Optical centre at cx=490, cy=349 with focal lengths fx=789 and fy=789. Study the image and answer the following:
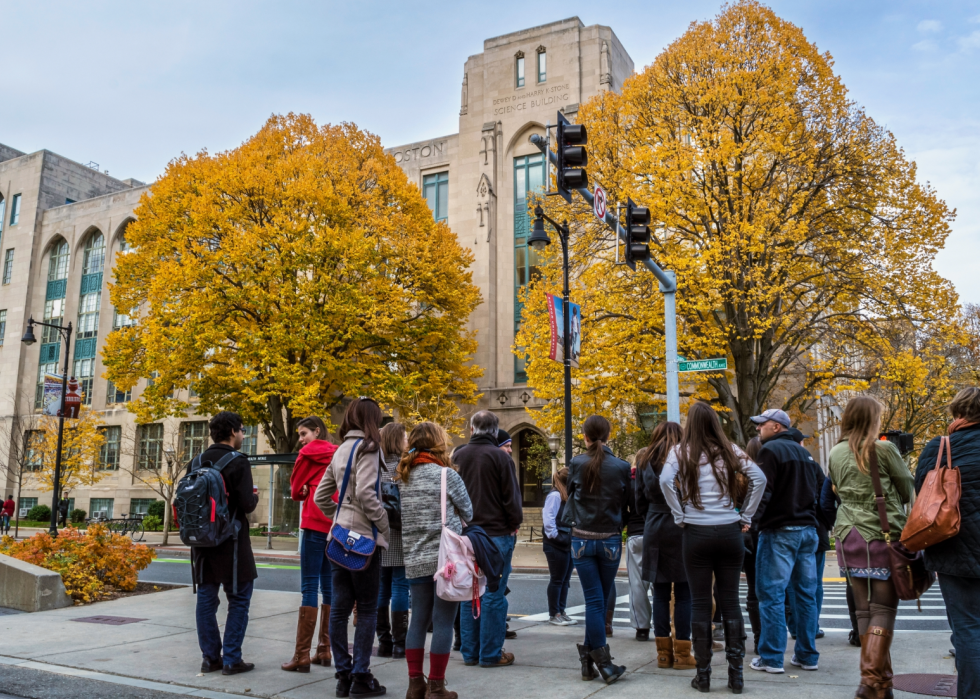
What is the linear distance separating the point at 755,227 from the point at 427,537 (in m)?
14.7

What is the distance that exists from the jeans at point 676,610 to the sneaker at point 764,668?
523 millimetres

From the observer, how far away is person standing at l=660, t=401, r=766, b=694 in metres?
5.50

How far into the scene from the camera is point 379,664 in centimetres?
676

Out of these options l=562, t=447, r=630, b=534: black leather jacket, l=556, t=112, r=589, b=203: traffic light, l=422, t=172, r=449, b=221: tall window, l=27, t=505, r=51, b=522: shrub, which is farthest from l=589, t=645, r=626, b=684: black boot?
l=27, t=505, r=51, b=522: shrub

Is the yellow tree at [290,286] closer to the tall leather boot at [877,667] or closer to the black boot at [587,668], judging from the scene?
the black boot at [587,668]

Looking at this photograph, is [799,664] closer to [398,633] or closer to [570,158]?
[398,633]

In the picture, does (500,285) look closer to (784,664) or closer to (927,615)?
(927,615)

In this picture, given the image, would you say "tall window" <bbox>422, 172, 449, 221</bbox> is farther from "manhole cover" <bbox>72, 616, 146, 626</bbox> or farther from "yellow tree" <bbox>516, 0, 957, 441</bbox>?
"manhole cover" <bbox>72, 616, 146, 626</bbox>

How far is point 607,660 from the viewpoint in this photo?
232 inches

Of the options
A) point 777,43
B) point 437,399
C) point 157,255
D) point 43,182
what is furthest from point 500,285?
point 43,182

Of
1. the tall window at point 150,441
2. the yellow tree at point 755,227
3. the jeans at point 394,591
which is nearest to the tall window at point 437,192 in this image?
the yellow tree at point 755,227

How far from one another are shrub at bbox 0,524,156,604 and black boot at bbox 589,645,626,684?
25.1 ft

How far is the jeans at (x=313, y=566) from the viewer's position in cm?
664

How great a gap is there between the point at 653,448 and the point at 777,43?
17395 millimetres
